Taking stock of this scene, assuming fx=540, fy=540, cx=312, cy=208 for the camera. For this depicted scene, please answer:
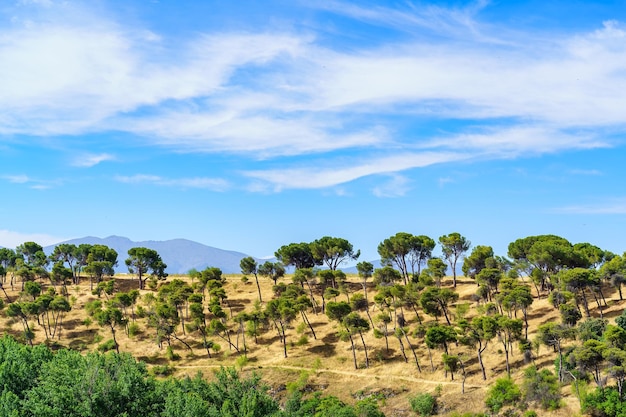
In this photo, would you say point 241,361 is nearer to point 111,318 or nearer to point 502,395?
point 111,318

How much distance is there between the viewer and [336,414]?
60.0 m

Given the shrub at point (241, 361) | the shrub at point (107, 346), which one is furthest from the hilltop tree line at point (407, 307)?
the shrub at point (241, 361)

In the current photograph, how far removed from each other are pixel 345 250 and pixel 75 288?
68.3 m

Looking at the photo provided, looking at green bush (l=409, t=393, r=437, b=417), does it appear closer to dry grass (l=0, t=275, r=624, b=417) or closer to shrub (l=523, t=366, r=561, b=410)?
dry grass (l=0, t=275, r=624, b=417)

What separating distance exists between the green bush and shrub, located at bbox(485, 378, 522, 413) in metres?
6.95

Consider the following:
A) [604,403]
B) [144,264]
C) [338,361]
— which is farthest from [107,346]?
[604,403]

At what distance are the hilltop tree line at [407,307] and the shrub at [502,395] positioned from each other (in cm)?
445

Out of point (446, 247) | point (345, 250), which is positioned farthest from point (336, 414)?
point (345, 250)

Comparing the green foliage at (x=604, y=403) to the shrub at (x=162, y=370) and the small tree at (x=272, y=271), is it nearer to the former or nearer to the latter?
the shrub at (x=162, y=370)

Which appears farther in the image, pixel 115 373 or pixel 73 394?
pixel 115 373

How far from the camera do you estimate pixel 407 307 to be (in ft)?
350

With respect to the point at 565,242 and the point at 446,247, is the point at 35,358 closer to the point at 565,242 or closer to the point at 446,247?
the point at 446,247

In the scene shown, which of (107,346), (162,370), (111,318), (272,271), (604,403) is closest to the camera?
(604,403)

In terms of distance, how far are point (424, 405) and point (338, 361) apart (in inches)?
1008
